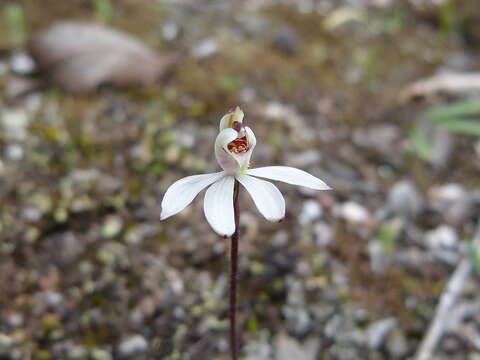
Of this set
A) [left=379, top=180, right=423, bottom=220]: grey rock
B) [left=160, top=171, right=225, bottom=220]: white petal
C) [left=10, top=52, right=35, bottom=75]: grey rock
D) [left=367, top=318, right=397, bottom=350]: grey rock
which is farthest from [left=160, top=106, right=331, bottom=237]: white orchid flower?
[left=10, top=52, right=35, bottom=75]: grey rock

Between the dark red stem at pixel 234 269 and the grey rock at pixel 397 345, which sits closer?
the dark red stem at pixel 234 269

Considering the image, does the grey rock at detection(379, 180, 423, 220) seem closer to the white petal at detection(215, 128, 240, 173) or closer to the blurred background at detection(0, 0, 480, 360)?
the blurred background at detection(0, 0, 480, 360)

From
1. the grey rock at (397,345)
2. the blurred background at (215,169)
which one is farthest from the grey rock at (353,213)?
the grey rock at (397,345)

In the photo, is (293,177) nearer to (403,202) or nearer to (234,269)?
(234,269)

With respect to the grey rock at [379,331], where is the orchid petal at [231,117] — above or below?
above

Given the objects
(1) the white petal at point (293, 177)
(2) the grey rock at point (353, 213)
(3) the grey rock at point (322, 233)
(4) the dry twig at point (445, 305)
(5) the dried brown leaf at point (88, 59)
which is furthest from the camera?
(5) the dried brown leaf at point (88, 59)

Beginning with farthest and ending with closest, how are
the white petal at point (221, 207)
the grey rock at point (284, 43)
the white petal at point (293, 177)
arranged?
the grey rock at point (284, 43) → the white petal at point (293, 177) → the white petal at point (221, 207)

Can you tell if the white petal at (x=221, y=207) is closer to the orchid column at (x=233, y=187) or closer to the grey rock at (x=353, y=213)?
the orchid column at (x=233, y=187)

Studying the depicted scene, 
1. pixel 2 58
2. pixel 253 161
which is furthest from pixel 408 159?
pixel 2 58
